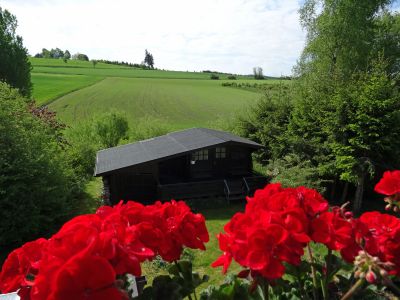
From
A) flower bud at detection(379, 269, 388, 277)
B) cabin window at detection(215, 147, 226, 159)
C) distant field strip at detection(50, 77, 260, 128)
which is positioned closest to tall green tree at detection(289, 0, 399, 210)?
cabin window at detection(215, 147, 226, 159)

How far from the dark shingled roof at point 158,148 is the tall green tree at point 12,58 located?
2305 cm

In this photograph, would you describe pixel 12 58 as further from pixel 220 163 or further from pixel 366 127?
pixel 366 127

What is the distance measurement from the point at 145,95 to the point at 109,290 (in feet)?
243

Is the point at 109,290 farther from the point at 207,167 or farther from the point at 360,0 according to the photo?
the point at 360,0

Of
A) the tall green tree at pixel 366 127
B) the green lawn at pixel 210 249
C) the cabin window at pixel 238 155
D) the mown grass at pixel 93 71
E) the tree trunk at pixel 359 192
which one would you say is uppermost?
the mown grass at pixel 93 71

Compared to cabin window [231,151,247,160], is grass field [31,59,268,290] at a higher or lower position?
higher

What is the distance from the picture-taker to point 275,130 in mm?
22234

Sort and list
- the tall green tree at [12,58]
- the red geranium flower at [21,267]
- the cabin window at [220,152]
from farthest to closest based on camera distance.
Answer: the tall green tree at [12,58]
the cabin window at [220,152]
the red geranium flower at [21,267]

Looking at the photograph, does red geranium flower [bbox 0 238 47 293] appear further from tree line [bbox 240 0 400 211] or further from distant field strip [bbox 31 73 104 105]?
distant field strip [bbox 31 73 104 105]

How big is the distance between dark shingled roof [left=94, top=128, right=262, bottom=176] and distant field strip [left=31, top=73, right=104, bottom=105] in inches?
1723

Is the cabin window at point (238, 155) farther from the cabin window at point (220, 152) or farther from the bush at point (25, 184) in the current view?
the bush at point (25, 184)

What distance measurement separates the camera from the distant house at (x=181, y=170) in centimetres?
1783

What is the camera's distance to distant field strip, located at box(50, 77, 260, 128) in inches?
2149

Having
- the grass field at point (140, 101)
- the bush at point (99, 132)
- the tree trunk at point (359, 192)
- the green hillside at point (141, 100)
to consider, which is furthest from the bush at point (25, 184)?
the green hillside at point (141, 100)
